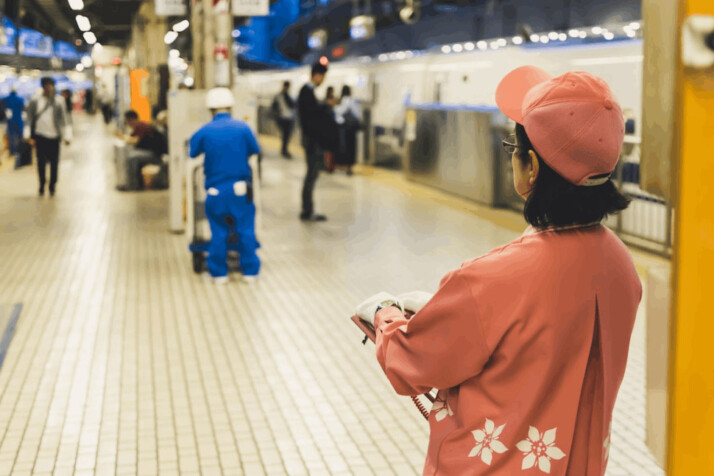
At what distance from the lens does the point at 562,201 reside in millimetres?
1670

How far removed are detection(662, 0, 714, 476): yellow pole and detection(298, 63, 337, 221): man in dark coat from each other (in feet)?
33.6

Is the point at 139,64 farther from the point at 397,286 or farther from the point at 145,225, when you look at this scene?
the point at 397,286

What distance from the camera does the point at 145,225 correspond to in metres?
11.5

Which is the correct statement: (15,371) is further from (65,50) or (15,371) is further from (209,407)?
(65,50)

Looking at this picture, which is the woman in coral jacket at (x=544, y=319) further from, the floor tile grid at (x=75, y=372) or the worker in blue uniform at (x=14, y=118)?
the worker in blue uniform at (x=14, y=118)

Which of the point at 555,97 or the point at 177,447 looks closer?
the point at 555,97

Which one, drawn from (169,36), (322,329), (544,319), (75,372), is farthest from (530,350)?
(169,36)

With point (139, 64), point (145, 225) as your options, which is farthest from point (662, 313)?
point (139, 64)

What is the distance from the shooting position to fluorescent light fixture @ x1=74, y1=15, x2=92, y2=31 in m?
21.3

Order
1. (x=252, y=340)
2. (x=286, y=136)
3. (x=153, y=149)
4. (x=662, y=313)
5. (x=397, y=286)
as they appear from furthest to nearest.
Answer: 1. (x=286, y=136)
2. (x=153, y=149)
3. (x=397, y=286)
4. (x=252, y=340)
5. (x=662, y=313)

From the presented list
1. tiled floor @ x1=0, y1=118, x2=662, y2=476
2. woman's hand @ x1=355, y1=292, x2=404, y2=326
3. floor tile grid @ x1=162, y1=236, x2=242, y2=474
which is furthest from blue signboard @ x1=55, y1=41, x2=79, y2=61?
woman's hand @ x1=355, y1=292, x2=404, y2=326

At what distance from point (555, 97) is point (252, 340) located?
4.86 metres

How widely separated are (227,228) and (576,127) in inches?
A: 263

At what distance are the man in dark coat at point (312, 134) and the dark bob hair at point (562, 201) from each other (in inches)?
384
